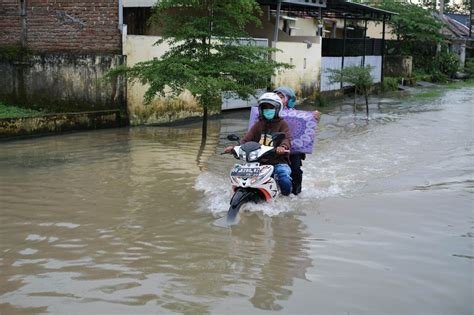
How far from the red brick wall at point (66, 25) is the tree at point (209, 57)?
2.49 metres

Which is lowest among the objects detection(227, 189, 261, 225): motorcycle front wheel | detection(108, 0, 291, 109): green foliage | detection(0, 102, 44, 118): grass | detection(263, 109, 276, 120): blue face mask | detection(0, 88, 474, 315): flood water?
detection(0, 88, 474, 315): flood water

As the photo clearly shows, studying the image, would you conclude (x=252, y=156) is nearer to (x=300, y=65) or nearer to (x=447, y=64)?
(x=300, y=65)

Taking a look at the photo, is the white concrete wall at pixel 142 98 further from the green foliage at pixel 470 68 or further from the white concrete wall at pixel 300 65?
the green foliage at pixel 470 68

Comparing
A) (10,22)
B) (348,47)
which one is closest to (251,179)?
(10,22)

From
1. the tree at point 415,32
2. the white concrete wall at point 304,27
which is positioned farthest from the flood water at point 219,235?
the tree at point 415,32

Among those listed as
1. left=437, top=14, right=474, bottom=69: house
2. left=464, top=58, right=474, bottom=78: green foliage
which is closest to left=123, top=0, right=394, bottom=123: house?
left=464, top=58, right=474, bottom=78: green foliage

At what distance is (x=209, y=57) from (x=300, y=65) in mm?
9875

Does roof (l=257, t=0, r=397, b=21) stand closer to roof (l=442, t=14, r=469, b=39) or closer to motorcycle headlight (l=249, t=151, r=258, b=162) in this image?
motorcycle headlight (l=249, t=151, r=258, b=162)

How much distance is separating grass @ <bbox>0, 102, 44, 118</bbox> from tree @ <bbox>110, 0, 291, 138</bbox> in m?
2.95

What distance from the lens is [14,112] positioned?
14070 millimetres

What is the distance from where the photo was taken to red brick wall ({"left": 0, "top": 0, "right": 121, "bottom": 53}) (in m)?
14.7

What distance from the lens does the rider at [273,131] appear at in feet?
24.4

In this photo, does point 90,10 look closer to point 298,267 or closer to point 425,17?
point 298,267

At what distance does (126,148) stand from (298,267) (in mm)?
7336
